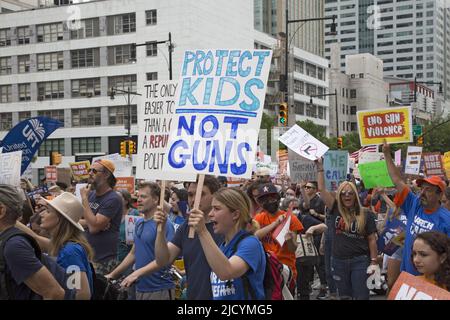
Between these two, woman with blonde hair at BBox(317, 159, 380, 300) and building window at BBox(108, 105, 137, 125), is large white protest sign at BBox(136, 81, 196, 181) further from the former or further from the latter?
building window at BBox(108, 105, 137, 125)

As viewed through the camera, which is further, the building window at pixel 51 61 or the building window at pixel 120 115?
the building window at pixel 51 61

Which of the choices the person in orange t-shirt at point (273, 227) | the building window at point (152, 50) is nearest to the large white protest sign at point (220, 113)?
the person in orange t-shirt at point (273, 227)

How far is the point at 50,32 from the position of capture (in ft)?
202

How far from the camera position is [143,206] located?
20.7 ft

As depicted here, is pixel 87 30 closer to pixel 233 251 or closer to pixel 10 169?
pixel 10 169

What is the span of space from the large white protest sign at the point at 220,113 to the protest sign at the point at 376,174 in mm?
5048

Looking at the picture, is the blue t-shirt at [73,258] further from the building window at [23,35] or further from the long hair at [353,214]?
the building window at [23,35]

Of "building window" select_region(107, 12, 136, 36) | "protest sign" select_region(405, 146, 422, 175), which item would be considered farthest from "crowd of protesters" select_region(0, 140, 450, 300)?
"building window" select_region(107, 12, 136, 36)

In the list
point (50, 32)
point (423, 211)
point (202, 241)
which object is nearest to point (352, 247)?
point (423, 211)

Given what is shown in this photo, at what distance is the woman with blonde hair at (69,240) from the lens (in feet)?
14.9

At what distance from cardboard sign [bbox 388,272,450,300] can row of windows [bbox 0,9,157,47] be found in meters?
55.5

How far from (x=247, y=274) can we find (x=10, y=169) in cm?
456

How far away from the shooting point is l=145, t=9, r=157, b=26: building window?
5741 centimetres
